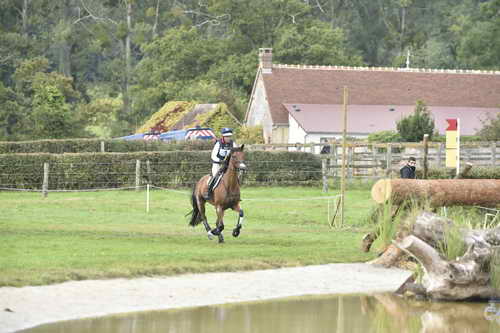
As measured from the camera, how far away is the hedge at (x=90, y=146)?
46719 mm

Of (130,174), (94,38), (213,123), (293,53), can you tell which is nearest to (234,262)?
(130,174)

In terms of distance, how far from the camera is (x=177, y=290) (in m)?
17.7

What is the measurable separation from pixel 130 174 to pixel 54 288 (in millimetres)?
25057

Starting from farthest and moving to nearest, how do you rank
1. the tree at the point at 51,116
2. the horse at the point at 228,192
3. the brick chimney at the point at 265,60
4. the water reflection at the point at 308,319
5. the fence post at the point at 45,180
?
the brick chimney at the point at 265,60 → the tree at the point at 51,116 → the fence post at the point at 45,180 → the horse at the point at 228,192 → the water reflection at the point at 308,319

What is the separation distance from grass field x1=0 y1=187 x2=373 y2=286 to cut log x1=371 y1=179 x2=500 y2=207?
160 centimetres

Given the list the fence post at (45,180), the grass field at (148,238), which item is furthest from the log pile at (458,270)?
the fence post at (45,180)

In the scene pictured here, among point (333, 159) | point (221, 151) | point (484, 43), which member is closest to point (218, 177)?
point (221, 151)

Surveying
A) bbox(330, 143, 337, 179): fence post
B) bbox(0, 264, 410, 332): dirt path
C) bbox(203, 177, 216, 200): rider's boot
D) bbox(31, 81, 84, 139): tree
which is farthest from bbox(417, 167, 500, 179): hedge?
bbox(31, 81, 84, 139): tree

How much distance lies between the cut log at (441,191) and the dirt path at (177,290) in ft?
4.46

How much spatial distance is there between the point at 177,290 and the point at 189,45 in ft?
227

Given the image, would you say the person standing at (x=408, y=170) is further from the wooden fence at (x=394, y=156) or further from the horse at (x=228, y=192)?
the wooden fence at (x=394, y=156)

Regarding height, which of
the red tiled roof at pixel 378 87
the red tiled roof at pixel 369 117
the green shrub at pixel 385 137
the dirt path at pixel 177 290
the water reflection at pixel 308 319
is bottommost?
the water reflection at pixel 308 319

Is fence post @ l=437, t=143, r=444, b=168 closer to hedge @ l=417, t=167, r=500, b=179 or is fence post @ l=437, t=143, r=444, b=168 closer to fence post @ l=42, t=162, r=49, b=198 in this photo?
hedge @ l=417, t=167, r=500, b=179

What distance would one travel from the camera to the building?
64.9 m
